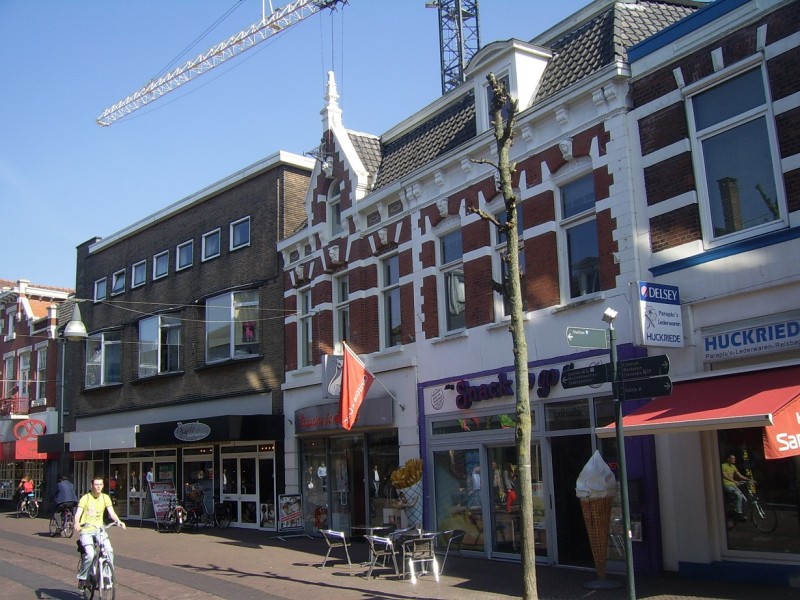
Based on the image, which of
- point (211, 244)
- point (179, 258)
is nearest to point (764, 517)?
point (211, 244)

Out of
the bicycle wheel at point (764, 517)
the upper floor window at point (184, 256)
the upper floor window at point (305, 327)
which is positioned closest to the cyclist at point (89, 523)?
the bicycle wheel at point (764, 517)

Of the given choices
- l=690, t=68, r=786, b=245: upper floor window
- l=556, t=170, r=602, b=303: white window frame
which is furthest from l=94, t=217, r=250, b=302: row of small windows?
l=690, t=68, r=786, b=245: upper floor window

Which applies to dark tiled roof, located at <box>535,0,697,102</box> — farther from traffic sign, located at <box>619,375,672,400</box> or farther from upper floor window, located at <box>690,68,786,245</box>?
traffic sign, located at <box>619,375,672,400</box>

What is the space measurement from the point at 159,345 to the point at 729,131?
21160mm

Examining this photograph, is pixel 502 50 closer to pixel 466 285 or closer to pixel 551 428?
pixel 466 285

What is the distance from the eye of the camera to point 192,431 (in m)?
23.4

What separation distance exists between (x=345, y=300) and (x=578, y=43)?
28.0 ft

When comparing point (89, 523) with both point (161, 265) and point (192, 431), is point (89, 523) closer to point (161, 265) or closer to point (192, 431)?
point (192, 431)

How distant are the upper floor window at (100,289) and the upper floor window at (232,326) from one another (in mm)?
8388

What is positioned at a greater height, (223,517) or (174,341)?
(174,341)

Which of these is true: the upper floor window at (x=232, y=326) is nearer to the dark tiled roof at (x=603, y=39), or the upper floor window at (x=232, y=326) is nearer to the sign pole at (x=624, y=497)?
the dark tiled roof at (x=603, y=39)

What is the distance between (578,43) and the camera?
589 inches

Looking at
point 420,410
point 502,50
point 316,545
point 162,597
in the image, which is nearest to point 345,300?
point 420,410

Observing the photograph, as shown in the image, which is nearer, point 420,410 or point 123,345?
point 420,410
